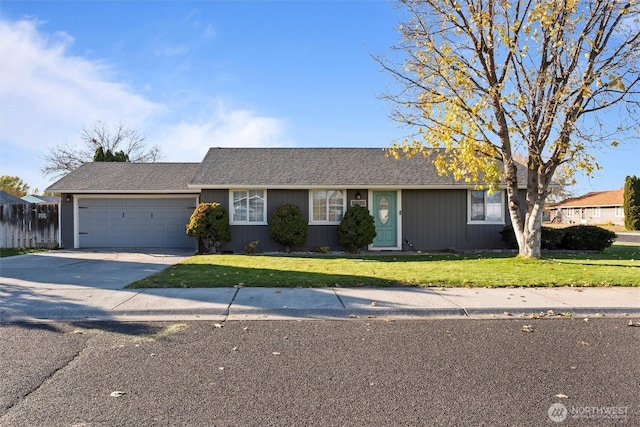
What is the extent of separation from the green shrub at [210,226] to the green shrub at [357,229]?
4147 millimetres

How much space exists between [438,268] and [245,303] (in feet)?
18.2

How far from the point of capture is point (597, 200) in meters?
47.9

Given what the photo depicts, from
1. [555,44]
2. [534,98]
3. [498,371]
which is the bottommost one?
[498,371]

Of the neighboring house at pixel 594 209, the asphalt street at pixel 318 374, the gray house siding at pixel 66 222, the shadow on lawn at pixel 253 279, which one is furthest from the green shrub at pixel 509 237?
the neighboring house at pixel 594 209

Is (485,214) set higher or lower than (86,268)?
higher

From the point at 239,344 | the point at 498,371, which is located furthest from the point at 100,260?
the point at 498,371

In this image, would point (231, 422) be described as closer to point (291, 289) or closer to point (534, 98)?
point (291, 289)

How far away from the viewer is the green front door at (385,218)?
15.6 meters

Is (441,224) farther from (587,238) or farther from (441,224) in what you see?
(587,238)

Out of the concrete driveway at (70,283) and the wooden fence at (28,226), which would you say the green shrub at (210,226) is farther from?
the wooden fence at (28,226)

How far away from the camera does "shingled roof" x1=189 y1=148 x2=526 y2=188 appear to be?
15.1 metres

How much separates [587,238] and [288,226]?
35.9 feet

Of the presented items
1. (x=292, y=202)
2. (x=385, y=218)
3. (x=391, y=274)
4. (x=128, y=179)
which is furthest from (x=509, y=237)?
(x=128, y=179)

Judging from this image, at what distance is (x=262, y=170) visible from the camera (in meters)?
16.0
